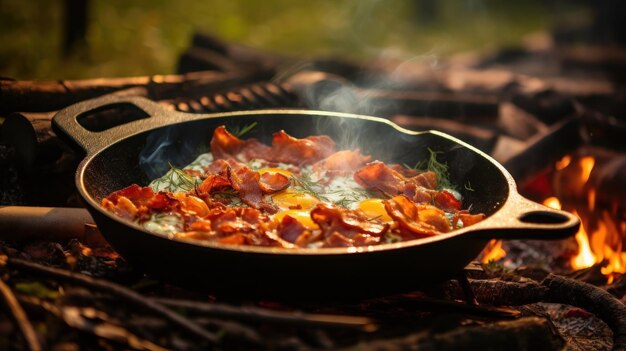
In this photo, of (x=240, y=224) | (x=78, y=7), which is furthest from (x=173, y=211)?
(x=78, y=7)

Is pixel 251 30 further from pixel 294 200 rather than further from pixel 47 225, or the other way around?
pixel 294 200

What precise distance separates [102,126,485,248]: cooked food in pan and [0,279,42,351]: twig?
1.99 ft

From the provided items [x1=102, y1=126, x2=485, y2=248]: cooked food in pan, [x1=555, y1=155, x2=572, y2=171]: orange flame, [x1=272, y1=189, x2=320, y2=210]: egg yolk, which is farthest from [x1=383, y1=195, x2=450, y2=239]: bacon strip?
[x1=555, y1=155, x2=572, y2=171]: orange flame

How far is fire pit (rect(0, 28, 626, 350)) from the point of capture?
271 centimetres

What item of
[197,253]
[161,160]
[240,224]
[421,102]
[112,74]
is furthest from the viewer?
[112,74]

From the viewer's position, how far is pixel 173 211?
10.4 feet

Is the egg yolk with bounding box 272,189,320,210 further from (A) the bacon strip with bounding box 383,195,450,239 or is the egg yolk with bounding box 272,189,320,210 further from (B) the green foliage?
(B) the green foliage

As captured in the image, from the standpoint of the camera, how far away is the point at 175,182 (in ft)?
12.4

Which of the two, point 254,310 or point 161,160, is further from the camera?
point 161,160

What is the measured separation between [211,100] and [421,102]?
2.04 meters

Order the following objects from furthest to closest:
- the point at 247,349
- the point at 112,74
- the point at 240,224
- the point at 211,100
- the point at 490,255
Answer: the point at 112,74
the point at 211,100
the point at 490,255
the point at 240,224
the point at 247,349

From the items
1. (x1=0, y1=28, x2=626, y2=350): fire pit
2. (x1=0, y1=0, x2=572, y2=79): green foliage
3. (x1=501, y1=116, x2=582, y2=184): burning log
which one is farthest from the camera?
(x1=0, y1=0, x2=572, y2=79): green foliage

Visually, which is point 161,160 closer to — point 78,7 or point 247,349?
point 247,349

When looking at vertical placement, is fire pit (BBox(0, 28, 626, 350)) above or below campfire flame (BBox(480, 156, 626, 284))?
above
